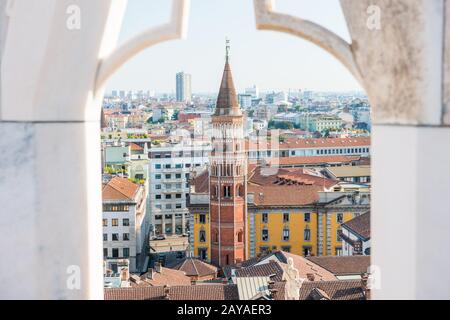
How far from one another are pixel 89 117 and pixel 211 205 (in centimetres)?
1826

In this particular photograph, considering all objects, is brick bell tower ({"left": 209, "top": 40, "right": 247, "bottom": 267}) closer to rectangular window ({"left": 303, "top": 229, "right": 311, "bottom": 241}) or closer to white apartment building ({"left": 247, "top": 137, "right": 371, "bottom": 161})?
rectangular window ({"left": 303, "top": 229, "right": 311, "bottom": 241})

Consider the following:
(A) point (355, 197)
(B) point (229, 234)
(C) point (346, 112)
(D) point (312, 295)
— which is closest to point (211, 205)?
(B) point (229, 234)

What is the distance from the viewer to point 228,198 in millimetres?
19734

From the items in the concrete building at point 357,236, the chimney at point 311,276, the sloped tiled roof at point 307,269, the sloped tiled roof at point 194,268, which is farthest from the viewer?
the concrete building at point 357,236

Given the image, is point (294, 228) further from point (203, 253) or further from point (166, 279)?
point (166, 279)

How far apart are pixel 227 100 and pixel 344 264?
21.0ft

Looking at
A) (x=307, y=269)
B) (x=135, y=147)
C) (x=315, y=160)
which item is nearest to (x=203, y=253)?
(x=307, y=269)

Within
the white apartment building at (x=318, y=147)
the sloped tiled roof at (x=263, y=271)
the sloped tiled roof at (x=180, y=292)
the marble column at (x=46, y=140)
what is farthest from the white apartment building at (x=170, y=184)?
the marble column at (x=46, y=140)

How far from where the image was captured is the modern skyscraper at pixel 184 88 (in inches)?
1727

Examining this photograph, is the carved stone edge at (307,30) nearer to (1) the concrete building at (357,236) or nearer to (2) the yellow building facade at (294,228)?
(1) the concrete building at (357,236)

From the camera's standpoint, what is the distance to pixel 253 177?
72.8ft

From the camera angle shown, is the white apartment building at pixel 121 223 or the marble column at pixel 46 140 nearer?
the marble column at pixel 46 140

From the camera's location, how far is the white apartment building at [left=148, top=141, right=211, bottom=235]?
2416 cm

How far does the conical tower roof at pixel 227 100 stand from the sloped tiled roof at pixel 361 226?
444 cm
